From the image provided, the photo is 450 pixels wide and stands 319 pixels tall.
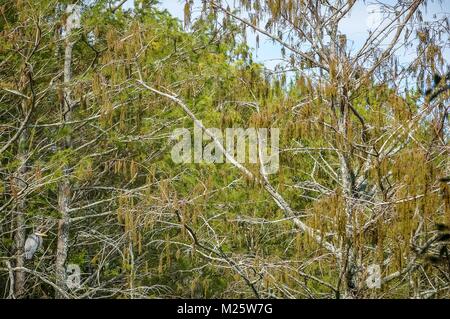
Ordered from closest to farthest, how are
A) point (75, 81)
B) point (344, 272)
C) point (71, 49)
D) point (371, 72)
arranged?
point (344, 272), point (371, 72), point (75, 81), point (71, 49)

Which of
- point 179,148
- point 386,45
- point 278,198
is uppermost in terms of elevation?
point 386,45

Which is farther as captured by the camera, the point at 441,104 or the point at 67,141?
the point at 67,141

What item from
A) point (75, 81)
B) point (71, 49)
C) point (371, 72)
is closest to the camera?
point (371, 72)

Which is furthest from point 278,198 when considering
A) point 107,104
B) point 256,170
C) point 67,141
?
Answer: point 67,141

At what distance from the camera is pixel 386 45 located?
6484 millimetres

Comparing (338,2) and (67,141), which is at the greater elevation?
(338,2)

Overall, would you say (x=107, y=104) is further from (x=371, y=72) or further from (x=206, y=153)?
(x=206, y=153)

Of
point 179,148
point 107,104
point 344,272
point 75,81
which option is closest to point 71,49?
point 75,81

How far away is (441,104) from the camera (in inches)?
227

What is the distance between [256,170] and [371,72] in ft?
5.17
